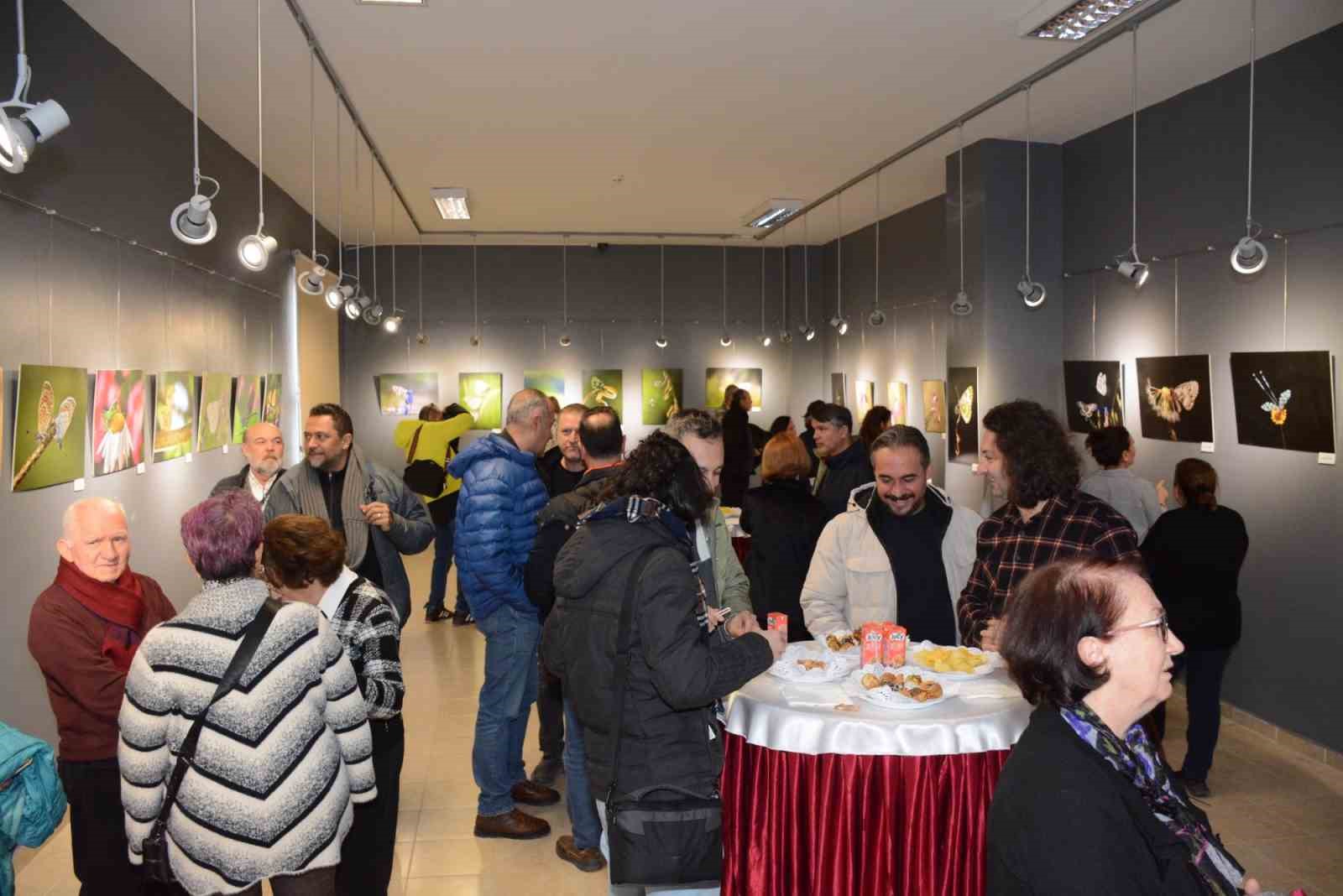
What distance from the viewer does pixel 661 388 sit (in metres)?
16.0

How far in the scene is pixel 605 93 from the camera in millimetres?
7367

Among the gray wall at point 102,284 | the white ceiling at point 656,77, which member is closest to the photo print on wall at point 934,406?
the white ceiling at point 656,77

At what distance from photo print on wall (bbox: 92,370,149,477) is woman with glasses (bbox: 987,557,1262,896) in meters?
5.36

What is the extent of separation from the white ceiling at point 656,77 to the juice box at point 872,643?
360cm

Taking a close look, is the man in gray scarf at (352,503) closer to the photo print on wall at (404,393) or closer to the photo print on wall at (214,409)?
the photo print on wall at (214,409)

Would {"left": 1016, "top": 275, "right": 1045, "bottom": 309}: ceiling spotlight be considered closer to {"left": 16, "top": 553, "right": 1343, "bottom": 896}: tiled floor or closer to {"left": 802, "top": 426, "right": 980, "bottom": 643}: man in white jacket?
{"left": 16, "top": 553, "right": 1343, "bottom": 896}: tiled floor

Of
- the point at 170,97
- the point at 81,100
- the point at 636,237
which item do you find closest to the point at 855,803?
the point at 81,100

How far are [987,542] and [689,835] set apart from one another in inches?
66.0

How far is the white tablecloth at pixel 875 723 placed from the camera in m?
3.23

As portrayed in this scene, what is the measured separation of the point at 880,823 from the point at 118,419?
5.01 meters

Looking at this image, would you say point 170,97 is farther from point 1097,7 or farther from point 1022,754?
point 1022,754

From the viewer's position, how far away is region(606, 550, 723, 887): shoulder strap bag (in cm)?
A: 288

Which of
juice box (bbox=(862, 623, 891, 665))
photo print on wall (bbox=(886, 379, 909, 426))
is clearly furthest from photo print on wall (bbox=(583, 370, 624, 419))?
juice box (bbox=(862, 623, 891, 665))

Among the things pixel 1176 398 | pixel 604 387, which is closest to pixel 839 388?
pixel 604 387
